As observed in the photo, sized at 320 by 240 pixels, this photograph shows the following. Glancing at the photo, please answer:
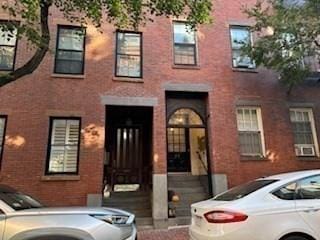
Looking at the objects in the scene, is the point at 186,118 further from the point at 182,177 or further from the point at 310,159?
the point at 310,159

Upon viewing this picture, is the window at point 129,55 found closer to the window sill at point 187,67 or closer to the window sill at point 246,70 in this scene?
the window sill at point 187,67

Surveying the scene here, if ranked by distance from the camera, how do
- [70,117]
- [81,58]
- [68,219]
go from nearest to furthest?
[68,219] < [70,117] < [81,58]

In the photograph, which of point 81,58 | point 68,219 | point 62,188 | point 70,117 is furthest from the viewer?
point 81,58

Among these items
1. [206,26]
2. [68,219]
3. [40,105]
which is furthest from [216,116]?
[68,219]

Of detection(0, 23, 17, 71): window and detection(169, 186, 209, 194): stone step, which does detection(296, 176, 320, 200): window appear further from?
detection(0, 23, 17, 71): window

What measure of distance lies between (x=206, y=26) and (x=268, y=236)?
32.4 ft

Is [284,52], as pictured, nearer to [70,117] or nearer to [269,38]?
[269,38]

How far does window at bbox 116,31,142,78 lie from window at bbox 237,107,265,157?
14.1ft

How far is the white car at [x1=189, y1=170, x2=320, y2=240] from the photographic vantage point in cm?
471

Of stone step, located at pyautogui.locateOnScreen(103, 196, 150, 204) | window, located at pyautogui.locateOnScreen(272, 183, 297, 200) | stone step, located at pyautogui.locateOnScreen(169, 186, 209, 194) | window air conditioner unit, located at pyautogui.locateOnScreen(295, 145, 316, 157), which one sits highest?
window air conditioner unit, located at pyautogui.locateOnScreen(295, 145, 316, 157)

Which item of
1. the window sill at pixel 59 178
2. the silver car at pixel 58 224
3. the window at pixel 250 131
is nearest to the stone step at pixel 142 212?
the window sill at pixel 59 178

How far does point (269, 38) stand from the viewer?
11.2m

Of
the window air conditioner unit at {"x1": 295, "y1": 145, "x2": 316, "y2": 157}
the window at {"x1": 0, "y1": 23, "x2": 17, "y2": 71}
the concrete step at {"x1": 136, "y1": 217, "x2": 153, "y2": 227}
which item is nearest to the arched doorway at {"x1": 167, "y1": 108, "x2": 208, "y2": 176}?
the concrete step at {"x1": 136, "y1": 217, "x2": 153, "y2": 227}

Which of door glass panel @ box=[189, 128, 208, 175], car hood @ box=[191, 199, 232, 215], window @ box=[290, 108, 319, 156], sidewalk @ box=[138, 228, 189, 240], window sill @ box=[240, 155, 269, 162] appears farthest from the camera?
door glass panel @ box=[189, 128, 208, 175]
